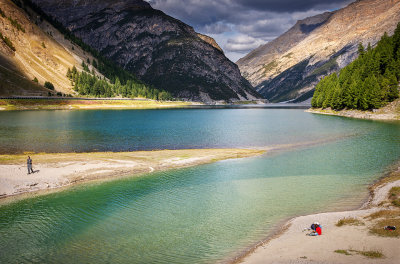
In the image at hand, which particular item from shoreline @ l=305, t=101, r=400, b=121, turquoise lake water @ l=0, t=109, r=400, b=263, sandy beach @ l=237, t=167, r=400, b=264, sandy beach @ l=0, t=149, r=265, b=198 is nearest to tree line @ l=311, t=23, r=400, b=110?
shoreline @ l=305, t=101, r=400, b=121

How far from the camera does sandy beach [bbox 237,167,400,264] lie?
60.2ft

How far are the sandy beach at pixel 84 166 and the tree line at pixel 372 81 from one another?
95.7m

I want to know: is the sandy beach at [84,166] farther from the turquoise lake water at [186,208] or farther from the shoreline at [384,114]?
the shoreline at [384,114]

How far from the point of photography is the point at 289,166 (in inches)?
1917

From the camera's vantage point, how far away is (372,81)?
131m

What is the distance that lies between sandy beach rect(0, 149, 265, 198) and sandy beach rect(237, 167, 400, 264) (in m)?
27.0

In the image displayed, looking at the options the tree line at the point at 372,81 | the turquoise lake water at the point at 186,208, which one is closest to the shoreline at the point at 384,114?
the tree line at the point at 372,81

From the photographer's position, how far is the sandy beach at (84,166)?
3811 cm

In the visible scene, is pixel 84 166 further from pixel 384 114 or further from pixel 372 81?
pixel 372 81

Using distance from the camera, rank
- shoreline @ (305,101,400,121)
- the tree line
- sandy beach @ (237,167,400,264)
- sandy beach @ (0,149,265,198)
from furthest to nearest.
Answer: the tree line < shoreline @ (305,101,400,121) < sandy beach @ (0,149,265,198) < sandy beach @ (237,167,400,264)

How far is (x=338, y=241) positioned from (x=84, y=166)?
36443mm

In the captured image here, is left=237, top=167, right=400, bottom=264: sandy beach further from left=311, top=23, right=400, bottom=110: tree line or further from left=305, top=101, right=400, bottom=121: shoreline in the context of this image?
left=311, top=23, right=400, bottom=110: tree line

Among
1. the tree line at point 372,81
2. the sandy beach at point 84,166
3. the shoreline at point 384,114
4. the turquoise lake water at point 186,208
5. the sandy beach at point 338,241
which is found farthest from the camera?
the tree line at point 372,81

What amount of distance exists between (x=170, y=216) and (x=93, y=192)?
516 inches
